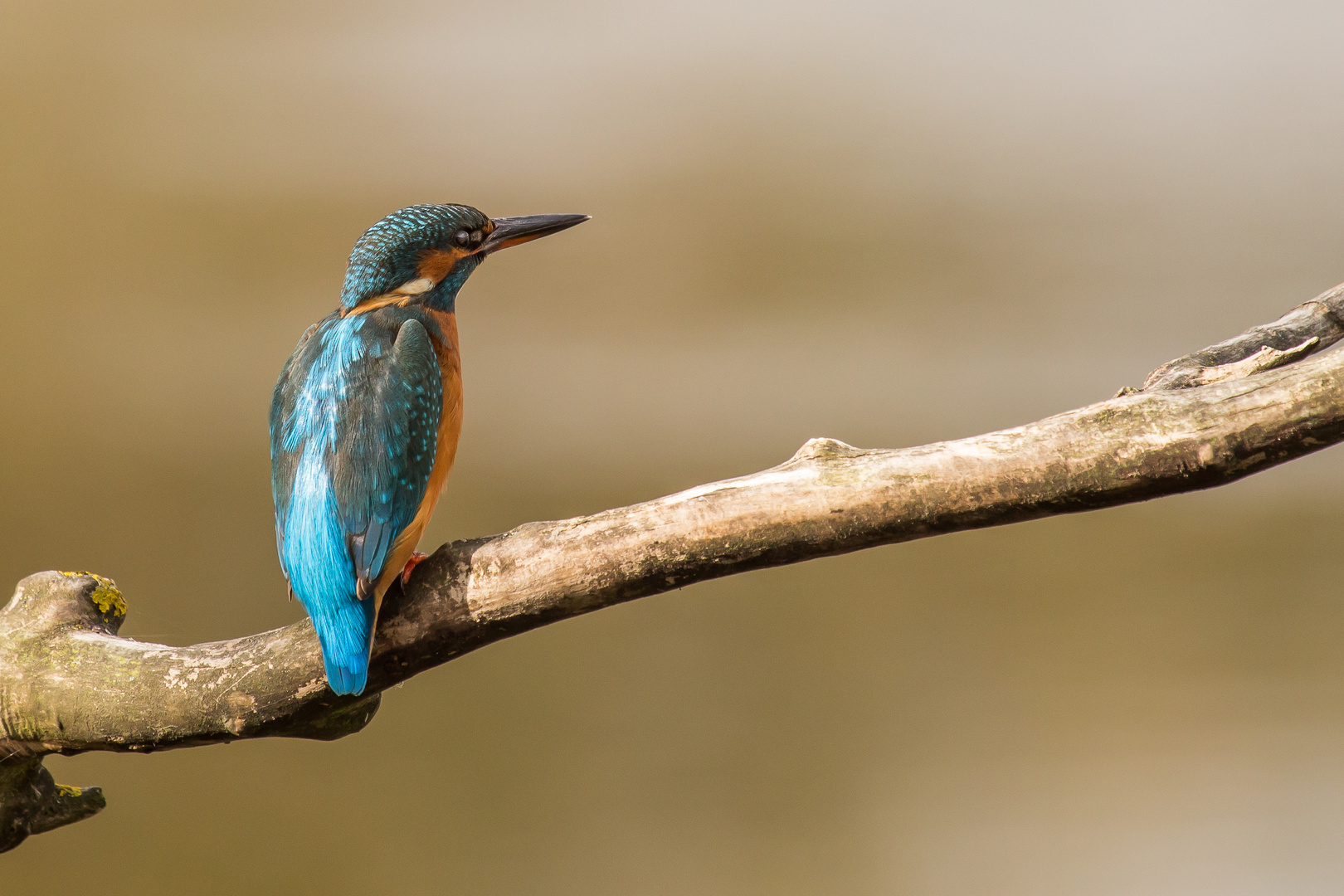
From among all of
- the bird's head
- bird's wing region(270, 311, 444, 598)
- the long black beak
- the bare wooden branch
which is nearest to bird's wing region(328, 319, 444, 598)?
bird's wing region(270, 311, 444, 598)

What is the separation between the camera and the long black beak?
1.32 m

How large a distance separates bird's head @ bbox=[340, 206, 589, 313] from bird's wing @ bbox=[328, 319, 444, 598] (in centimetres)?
14

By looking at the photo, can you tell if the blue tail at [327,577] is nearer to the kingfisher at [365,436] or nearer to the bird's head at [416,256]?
the kingfisher at [365,436]

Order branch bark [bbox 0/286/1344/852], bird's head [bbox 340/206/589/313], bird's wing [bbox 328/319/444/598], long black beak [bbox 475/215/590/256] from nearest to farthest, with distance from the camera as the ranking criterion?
branch bark [bbox 0/286/1344/852], bird's wing [bbox 328/319/444/598], bird's head [bbox 340/206/589/313], long black beak [bbox 475/215/590/256]

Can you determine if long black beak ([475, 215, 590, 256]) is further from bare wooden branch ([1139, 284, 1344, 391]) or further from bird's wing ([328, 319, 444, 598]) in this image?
bare wooden branch ([1139, 284, 1344, 391])

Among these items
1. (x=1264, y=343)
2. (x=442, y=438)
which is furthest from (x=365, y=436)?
(x=1264, y=343)

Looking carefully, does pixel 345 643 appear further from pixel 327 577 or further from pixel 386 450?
pixel 386 450

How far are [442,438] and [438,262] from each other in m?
0.27

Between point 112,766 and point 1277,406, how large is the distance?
2.65 m

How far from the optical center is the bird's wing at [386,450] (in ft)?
3.14

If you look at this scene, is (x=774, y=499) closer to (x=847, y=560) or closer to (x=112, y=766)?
(x=847, y=560)

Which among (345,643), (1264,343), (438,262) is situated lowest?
(345,643)

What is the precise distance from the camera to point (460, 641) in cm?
96

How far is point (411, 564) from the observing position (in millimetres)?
1005
